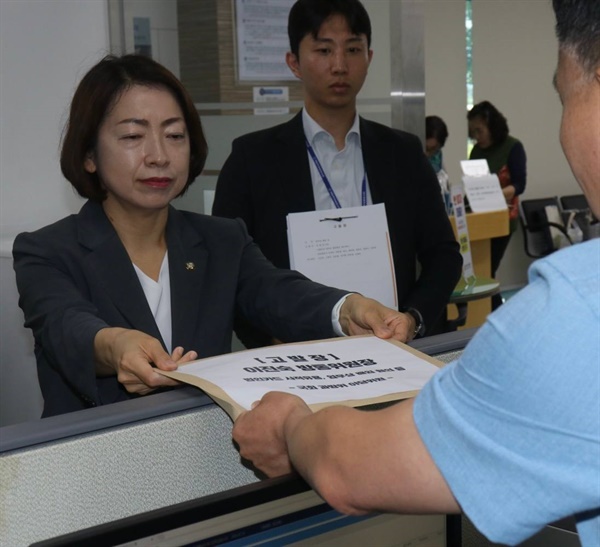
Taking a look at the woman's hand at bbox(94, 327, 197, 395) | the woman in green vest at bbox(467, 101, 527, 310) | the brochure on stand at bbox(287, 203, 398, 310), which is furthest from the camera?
the woman in green vest at bbox(467, 101, 527, 310)

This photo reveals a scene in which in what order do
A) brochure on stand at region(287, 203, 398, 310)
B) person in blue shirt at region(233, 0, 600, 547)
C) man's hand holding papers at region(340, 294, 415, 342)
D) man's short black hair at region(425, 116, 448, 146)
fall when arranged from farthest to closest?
man's short black hair at region(425, 116, 448, 146)
brochure on stand at region(287, 203, 398, 310)
man's hand holding papers at region(340, 294, 415, 342)
person in blue shirt at region(233, 0, 600, 547)

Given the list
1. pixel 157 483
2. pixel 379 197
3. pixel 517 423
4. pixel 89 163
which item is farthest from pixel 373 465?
pixel 379 197

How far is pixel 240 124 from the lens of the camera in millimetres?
3578

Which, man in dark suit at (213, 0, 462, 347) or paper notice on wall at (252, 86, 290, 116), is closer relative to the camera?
man in dark suit at (213, 0, 462, 347)

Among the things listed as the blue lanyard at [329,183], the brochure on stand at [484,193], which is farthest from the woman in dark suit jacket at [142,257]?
the brochure on stand at [484,193]

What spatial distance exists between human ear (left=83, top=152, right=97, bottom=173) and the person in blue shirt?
4.15 feet

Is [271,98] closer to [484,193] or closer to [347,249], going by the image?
[347,249]

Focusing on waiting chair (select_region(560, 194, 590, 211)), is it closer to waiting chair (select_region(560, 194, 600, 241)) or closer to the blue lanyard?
waiting chair (select_region(560, 194, 600, 241))

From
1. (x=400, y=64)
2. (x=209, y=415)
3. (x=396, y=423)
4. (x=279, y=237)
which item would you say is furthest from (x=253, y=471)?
(x=400, y=64)

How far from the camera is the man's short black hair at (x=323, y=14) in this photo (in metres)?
2.70

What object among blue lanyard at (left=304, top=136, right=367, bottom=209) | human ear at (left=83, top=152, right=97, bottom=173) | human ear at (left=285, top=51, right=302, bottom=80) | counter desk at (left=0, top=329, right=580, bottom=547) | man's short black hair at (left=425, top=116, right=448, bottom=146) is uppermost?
human ear at (left=285, top=51, right=302, bottom=80)

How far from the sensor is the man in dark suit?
2.61m

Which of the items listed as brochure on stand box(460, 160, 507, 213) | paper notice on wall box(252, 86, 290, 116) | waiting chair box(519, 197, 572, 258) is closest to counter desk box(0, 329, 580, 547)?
paper notice on wall box(252, 86, 290, 116)

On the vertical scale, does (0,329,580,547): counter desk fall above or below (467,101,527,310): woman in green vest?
below
